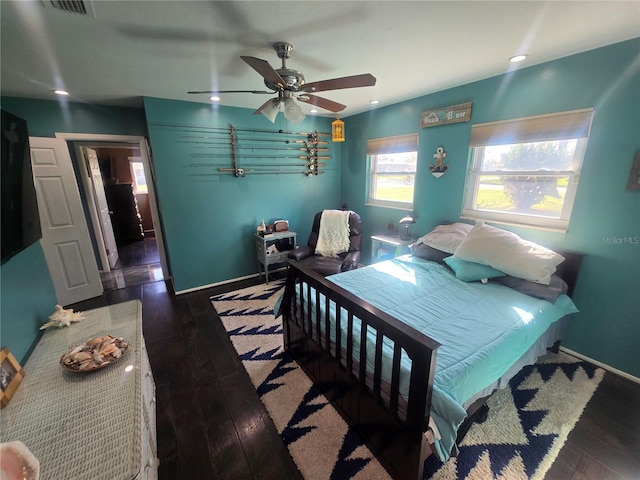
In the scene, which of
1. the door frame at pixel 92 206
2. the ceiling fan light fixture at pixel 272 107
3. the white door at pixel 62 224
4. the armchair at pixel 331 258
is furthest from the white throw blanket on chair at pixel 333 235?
A: the door frame at pixel 92 206

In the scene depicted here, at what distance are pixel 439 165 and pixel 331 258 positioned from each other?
1.76 meters

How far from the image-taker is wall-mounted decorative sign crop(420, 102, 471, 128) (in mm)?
2679

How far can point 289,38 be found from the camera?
168cm

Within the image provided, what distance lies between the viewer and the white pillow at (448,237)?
2.61 meters

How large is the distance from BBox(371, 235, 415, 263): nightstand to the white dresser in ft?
9.20

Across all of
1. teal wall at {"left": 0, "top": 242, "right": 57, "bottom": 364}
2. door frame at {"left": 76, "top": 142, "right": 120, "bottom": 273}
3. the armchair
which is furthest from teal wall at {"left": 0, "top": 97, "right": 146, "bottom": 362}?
the armchair

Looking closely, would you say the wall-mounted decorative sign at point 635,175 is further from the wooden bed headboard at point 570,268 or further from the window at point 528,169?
the wooden bed headboard at point 570,268

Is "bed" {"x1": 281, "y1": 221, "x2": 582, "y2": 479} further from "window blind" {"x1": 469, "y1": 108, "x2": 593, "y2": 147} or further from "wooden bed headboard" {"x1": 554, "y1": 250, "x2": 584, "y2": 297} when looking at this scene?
"window blind" {"x1": 469, "y1": 108, "x2": 593, "y2": 147}

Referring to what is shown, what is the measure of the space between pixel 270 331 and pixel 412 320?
1.53 meters

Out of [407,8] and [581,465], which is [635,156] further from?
[581,465]

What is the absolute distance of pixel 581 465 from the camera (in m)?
1.42

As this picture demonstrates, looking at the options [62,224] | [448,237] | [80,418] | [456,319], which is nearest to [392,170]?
[448,237]

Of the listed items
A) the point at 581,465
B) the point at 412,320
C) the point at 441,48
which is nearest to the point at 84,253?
the point at 412,320

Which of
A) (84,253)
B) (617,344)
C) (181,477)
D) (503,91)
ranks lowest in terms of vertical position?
(181,477)
